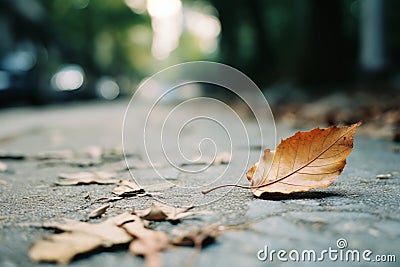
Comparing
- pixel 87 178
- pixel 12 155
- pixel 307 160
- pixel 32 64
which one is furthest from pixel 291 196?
pixel 32 64

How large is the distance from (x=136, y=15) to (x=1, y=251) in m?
35.4

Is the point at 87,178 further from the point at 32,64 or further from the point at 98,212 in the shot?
the point at 32,64

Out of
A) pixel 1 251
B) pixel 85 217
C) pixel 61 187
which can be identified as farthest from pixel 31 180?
pixel 1 251

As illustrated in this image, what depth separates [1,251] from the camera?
38.9 inches

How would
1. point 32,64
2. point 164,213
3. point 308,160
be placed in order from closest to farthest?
point 164,213, point 308,160, point 32,64

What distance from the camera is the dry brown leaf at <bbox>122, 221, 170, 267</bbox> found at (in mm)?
913

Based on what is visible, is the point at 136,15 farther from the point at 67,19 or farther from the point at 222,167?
the point at 222,167

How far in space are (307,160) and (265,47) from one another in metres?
12.8

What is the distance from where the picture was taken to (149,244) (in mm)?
964

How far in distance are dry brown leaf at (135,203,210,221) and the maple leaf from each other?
10.4 inches

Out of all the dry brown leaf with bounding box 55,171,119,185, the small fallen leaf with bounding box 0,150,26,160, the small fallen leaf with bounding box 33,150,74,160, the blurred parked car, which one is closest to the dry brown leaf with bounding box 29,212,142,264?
the dry brown leaf with bounding box 55,171,119,185

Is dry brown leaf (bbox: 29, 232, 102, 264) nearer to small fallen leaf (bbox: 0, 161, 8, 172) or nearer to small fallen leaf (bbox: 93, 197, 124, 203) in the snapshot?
small fallen leaf (bbox: 93, 197, 124, 203)

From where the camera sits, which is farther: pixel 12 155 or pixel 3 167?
pixel 12 155

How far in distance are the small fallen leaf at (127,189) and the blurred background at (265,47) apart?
292 centimetres
